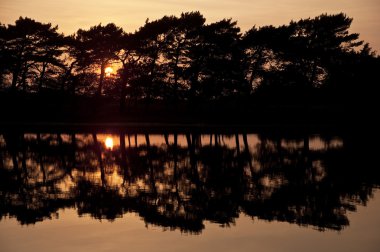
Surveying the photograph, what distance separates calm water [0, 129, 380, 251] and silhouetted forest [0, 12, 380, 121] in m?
31.6

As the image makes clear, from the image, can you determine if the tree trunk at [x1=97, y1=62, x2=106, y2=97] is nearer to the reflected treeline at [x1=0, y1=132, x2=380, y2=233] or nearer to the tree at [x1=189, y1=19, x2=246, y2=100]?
the tree at [x1=189, y1=19, x2=246, y2=100]

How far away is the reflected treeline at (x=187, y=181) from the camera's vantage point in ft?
52.8

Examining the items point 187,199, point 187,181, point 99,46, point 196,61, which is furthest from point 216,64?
point 187,199

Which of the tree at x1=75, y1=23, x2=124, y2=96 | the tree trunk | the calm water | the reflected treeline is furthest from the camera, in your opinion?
the tree trunk

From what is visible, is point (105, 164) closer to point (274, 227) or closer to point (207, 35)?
point (274, 227)

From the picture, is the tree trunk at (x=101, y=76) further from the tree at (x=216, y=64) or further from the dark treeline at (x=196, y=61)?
the tree at (x=216, y=64)

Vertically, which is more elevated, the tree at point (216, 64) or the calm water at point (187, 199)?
the tree at point (216, 64)

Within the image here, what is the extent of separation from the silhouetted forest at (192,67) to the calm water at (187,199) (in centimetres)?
3161

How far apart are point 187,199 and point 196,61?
4800 centimetres

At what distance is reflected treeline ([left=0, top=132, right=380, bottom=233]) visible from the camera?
52.8ft

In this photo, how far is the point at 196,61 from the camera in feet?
212

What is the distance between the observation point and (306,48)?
65.1 m

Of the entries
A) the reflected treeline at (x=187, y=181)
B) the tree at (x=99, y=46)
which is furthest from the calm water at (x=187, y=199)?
the tree at (x=99, y=46)

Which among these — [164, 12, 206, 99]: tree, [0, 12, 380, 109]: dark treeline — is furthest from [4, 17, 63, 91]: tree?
[164, 12, 206, 99]: tree
